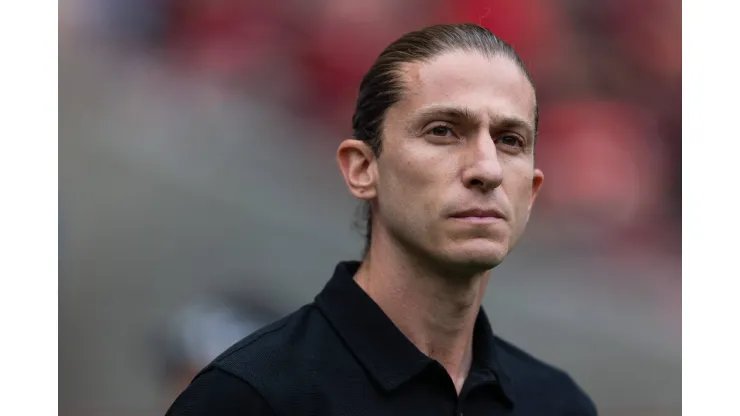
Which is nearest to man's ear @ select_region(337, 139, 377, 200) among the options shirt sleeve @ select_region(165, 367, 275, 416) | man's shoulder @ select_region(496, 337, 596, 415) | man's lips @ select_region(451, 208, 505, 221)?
man's lips @ select_region(451, 208, 505, 221)

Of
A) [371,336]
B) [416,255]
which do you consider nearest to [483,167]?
[416,255]

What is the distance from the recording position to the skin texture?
2.27 metres

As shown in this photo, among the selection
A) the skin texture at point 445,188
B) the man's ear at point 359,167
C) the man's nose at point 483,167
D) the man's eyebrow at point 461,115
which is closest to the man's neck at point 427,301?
the skin texture at point 445,188

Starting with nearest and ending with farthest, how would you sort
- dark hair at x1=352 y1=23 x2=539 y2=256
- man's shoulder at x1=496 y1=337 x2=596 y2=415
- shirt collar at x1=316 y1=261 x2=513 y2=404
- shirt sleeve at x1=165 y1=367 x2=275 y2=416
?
1. shirt sleeve at x1=165 y1=367 x2=275 y2=416
2. shirt collar at x1=316 y1=261 x2=513 y2=404
3. dark hair at x1=352 y1=23 x2=539 y2=256
4. man's shoulder at x1=496 y1=337 x2=596 y2=415

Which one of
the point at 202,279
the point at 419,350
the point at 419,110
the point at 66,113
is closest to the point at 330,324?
the point at 419,350

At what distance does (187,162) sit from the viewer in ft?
11.7

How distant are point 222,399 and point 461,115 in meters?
1.00

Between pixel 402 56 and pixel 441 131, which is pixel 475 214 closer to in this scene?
pixel 441 131

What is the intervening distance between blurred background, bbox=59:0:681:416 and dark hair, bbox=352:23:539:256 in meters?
1.06

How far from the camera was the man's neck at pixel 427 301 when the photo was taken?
2416 mm

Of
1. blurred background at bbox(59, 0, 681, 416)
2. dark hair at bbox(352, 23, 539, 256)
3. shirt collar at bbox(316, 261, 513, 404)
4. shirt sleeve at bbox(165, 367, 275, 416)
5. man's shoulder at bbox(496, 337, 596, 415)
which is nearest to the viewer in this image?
shirt sleeve at bbox(165, 367, 275, 416)

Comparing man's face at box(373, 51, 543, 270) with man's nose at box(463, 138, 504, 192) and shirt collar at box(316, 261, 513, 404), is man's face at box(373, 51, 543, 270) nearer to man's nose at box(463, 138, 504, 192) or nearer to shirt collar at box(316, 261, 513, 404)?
man's nose at box(463, 138, 504, 192)

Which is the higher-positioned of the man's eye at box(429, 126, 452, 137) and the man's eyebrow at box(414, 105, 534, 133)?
the man's eyebrow at box(414, 105, 534, 133)

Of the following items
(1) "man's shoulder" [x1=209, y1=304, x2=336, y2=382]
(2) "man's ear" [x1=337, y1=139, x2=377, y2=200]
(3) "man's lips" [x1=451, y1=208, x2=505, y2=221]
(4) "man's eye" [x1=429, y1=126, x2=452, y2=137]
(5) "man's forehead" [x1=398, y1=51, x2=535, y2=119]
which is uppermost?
(5) "man's forehead" [x1=398, y1=51, x2=535, y2=119]
